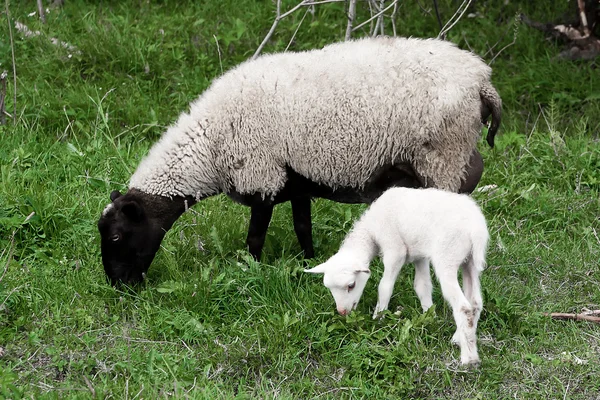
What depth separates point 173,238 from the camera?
630 centimetres

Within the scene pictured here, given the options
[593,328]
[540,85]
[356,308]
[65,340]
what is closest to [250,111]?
[356,308]

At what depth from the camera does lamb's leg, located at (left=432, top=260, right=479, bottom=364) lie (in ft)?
15.4

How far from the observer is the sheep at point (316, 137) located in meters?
5.52

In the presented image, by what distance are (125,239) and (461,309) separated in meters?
2.25

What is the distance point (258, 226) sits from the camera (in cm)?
592

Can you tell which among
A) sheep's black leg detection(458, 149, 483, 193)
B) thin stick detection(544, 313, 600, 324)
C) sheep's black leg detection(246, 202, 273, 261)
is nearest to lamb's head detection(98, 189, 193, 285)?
sheep's black leg detection(246, 202, 273, 261)

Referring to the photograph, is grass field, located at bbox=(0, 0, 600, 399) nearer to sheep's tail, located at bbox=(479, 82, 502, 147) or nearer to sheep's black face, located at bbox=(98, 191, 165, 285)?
sheep's black face, located at bbox=(98, 191, 165, 285)

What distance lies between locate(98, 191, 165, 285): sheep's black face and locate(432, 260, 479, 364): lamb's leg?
206 cm

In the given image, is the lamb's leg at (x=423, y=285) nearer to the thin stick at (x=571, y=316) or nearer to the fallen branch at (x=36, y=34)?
Result: the thin stick at (x=571, y=316)

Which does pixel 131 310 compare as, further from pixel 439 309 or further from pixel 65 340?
pixel 439 309

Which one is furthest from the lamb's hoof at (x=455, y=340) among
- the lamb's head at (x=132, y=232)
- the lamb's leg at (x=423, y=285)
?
the lamb's head at (x=132, y=232)

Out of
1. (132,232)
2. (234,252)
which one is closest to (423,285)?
(234,252)

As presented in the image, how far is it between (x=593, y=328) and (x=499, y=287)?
660mm

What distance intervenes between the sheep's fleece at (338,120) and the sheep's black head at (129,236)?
0.20 m
